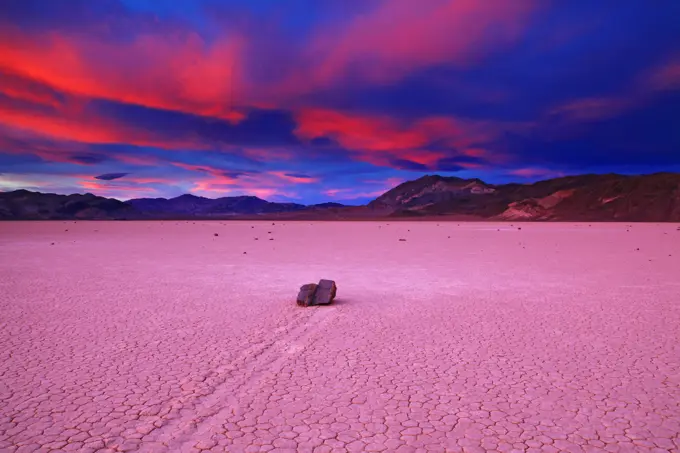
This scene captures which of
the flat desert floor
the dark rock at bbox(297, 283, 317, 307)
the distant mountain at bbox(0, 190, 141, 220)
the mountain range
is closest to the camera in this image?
the flat desert floor

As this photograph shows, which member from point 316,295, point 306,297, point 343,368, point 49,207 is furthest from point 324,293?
point 49,207

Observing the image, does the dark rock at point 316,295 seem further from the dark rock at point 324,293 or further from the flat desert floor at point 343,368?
the flat desert floor at point 343,368

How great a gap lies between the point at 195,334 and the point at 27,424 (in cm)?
330

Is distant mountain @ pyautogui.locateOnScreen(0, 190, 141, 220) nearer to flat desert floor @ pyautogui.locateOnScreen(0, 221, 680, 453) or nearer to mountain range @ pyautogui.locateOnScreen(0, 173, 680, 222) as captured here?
mountain range @ pyautogui.locateOnScreen(0, 173, 680, 222)

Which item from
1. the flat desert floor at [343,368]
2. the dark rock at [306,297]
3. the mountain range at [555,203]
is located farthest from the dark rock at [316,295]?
the mountain range at [555,203]

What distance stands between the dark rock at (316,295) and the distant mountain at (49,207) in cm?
19089

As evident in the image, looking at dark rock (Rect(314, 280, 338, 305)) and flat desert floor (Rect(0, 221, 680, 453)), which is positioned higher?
dark rock (Rect(314, 280, 338, 305))

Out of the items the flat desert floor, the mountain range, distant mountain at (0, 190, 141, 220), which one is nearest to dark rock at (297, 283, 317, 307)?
the flat desert floor

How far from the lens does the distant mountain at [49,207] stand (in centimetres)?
16904

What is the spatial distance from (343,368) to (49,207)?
21562cm

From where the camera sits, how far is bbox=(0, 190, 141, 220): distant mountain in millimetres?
169038

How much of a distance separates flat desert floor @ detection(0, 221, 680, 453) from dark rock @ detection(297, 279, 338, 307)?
A: 1.05 ft

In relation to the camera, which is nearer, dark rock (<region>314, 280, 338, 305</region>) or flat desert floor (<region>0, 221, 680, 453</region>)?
flat desert floor (<region>0, 221, 680, 453</region>)

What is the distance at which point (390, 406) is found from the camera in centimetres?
468
